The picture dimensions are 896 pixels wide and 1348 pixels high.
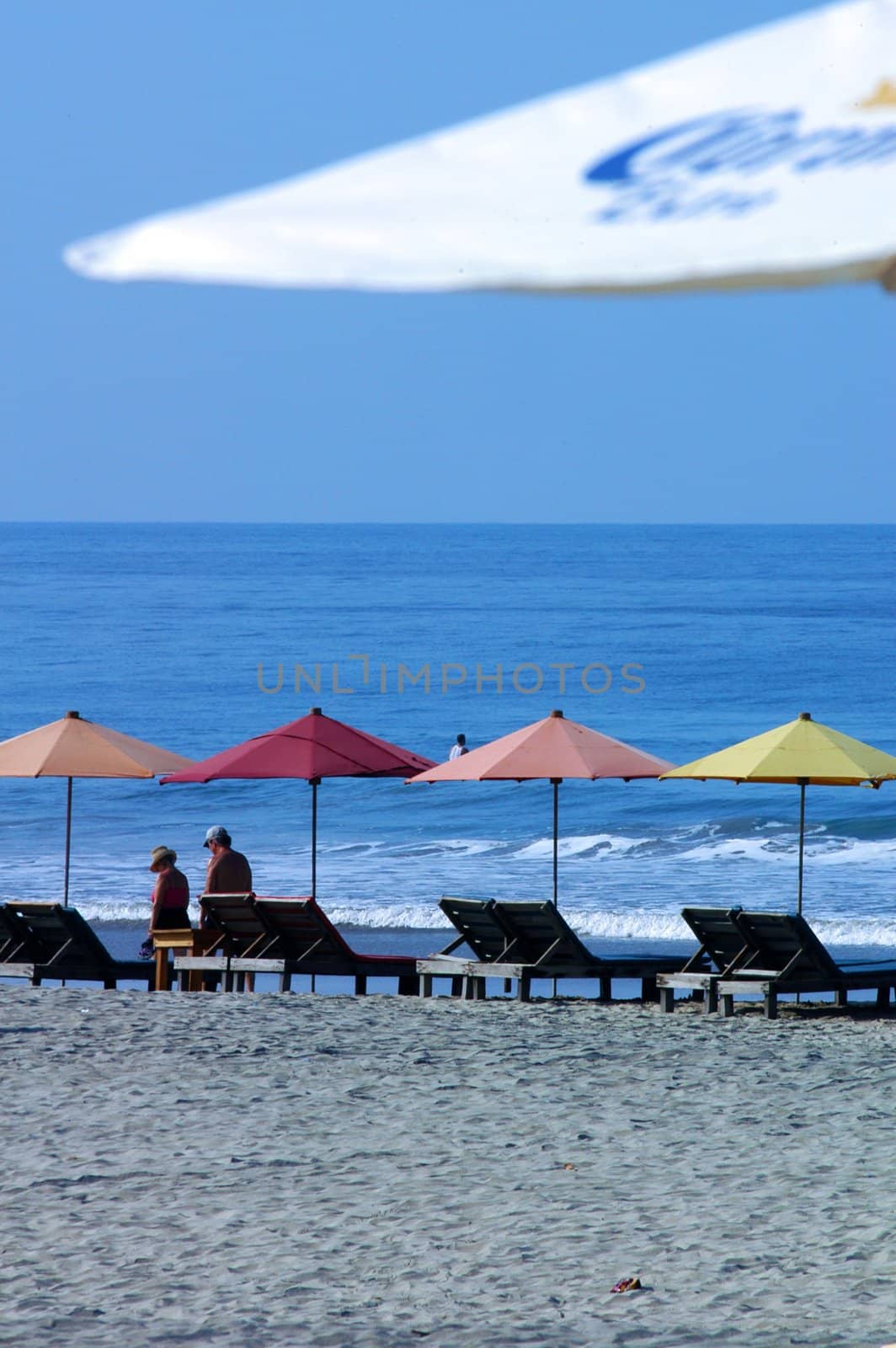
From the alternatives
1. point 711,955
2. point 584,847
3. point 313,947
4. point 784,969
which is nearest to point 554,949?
point 711,955

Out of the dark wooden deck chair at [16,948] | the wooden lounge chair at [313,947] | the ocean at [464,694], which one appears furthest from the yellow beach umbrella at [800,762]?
the ocean at [464,694]

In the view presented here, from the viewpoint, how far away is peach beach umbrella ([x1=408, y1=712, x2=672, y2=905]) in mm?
10898

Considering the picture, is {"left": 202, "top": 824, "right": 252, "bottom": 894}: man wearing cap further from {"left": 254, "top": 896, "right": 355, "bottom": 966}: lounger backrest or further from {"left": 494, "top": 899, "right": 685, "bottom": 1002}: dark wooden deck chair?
{"left": 494, "top": 899, "right": 685, "bottom": 1002}: dark wooden deck chair

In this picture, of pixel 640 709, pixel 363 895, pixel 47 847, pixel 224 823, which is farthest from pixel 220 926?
pixel 640 709

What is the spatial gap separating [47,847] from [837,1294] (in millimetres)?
21313

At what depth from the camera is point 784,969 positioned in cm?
1020

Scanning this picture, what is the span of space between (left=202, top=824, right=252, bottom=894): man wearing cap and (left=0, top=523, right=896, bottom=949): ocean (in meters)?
6.29

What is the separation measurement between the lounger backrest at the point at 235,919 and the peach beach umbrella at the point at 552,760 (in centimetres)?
137

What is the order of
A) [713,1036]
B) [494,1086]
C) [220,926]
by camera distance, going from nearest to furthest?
[494,1086]
[713,1036]
[220,926]

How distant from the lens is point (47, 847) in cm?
2489

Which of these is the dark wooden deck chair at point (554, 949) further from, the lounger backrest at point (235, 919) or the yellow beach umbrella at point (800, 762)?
the lounger backrest at point (235, 919)

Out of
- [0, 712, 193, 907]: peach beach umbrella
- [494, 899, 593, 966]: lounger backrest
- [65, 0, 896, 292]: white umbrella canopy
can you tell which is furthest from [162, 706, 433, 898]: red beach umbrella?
[65, 0, 896, 292]: white umbrella canopy

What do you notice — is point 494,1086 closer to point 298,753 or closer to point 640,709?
point 298,753

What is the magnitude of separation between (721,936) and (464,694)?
37.7 metres
